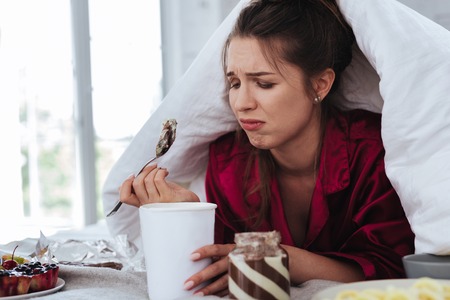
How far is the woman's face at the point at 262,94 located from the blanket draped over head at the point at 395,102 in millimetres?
115

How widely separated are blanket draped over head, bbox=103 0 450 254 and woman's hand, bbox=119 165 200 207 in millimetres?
259

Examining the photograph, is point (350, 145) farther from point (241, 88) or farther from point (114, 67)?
point (114, 67)

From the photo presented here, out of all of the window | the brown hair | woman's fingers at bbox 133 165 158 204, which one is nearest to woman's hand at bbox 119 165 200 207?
woman's fingers at bbox 133 165 158 204

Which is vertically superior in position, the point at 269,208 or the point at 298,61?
the point at 298,61

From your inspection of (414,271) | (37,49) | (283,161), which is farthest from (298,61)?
(37,49)

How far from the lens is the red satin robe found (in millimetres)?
1021

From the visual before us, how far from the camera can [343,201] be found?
116 centimetres

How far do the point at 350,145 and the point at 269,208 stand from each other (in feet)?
0.66

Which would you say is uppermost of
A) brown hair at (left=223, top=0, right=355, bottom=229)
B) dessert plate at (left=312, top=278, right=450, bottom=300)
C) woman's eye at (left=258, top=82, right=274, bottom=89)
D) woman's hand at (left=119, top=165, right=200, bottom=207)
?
brown hair at (left=223, top=0, right=355, bottom=229)

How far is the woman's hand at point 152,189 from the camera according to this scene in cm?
98

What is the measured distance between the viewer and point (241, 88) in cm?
107

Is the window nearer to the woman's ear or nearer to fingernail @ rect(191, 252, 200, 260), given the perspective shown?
the woman's ear

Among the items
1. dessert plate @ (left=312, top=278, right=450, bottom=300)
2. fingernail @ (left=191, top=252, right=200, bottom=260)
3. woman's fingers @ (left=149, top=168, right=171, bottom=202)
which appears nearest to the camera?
dessert plate @ (left=312, top=278, right=450, bottom=300)

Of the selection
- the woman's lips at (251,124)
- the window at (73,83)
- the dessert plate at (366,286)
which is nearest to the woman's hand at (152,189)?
the woman's lips at (251,124)
